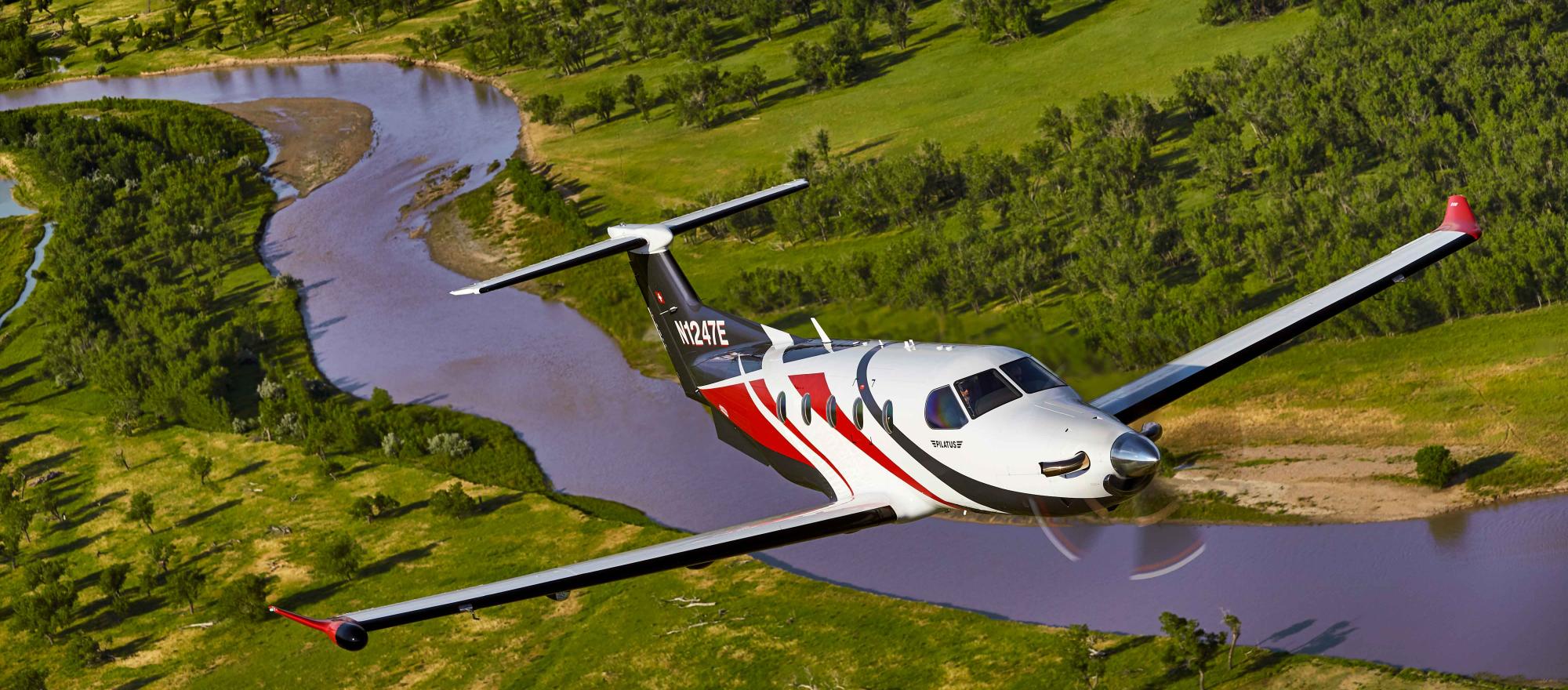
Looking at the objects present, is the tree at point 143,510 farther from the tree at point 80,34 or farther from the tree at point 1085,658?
the tree at point 80,34

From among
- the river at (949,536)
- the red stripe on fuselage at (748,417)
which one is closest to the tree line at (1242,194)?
the river at (949,536)

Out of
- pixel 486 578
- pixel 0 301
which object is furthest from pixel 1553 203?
pixel 0 301

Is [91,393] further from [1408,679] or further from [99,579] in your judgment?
[1408,679]

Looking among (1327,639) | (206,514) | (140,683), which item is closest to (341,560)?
(140,683)

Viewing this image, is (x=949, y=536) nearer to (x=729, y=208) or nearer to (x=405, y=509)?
(x=729, y=208)

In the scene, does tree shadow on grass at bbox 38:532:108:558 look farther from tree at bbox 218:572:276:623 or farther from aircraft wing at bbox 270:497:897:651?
aircraft wing at bbox 270:497:897:651

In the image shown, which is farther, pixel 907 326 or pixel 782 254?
pixel 782 254
